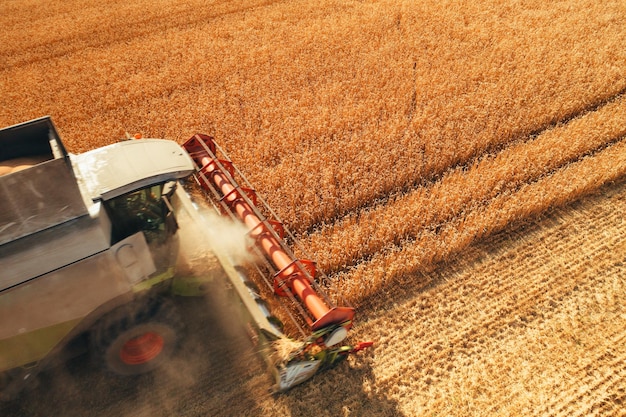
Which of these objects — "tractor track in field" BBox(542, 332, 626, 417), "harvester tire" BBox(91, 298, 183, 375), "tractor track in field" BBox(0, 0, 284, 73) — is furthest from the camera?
"tractor track in field" BBox(0, 0, 284, 73)

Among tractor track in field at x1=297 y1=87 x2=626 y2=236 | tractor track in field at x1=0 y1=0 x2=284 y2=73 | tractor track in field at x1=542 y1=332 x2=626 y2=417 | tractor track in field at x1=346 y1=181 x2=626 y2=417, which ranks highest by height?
tractor track in field at x1=0 y1=0 x2=284 y2=73

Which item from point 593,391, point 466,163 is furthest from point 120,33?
point 593,391

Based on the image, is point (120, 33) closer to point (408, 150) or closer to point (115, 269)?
point (408, 150)

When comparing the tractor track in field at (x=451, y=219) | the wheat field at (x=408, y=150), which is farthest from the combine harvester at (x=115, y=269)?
the tractor track in field at (x=451, y=219)

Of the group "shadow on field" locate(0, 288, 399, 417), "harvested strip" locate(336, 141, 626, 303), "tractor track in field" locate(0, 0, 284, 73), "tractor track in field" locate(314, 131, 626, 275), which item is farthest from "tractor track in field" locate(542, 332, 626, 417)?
"tractor track in field" locate(0, 0, 284, 73)

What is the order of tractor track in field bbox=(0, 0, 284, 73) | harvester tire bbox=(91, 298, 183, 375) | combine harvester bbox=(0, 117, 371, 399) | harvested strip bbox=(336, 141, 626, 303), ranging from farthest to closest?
1. tractor track in field bbox=(0, 0, 284, 73)
2. harvested strip bbox=(336, 141, 626, 303)
3. harvester tire bbox=(91, 298, 183, 375)
4. combine harvester bbox=(0, 117, 371, 399)

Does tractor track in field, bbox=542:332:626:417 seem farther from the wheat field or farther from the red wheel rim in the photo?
the red wheel rim
